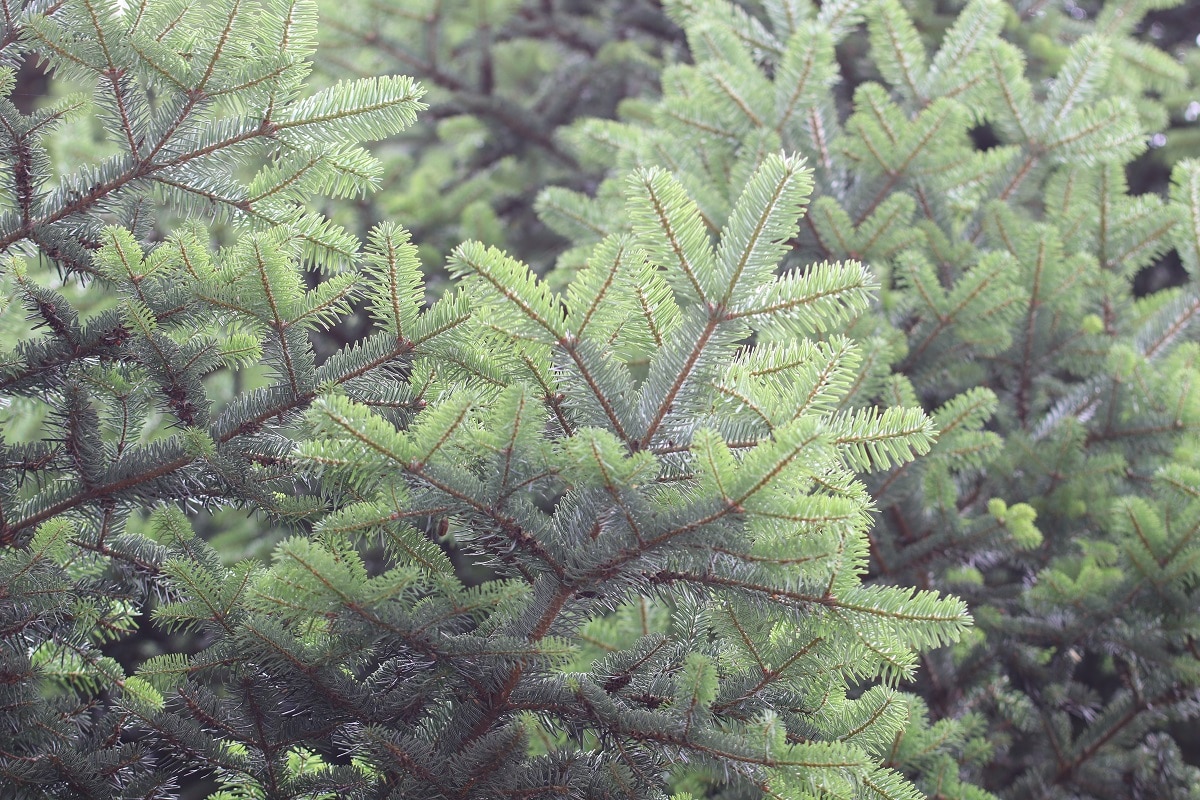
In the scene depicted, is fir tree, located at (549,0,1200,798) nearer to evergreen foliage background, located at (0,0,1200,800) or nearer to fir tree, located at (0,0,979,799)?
evergreen foliage background, located at (0,0,1200,800)

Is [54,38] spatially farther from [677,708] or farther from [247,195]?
[677,708]

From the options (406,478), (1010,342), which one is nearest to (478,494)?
(406,478)

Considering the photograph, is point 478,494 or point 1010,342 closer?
Result: point 478,494

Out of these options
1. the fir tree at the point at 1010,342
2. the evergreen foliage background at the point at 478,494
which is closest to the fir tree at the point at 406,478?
the evergreen foliage background at the point at 478,494

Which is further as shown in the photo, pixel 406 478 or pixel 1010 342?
pixel 1010 342

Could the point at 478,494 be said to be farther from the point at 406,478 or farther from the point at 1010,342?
the point at 1010,342

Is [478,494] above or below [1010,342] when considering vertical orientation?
above

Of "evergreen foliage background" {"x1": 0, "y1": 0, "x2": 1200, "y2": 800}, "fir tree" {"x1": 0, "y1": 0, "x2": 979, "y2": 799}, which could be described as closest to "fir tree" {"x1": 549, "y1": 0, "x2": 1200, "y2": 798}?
"evergreen foliage background" {"x1": 0, "y1": 0, "x2": 1200, "y2": 800}

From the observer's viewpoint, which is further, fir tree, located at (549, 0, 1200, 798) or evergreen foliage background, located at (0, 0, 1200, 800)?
fir tree, located at (549, 0, 1200, 798)

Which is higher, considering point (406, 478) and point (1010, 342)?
point (406, 478)

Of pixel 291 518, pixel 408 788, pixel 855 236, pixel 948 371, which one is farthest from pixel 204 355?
pixel 948 371

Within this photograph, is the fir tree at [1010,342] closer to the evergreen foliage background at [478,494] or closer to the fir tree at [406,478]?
the evergreen foliage background at [478,494]
